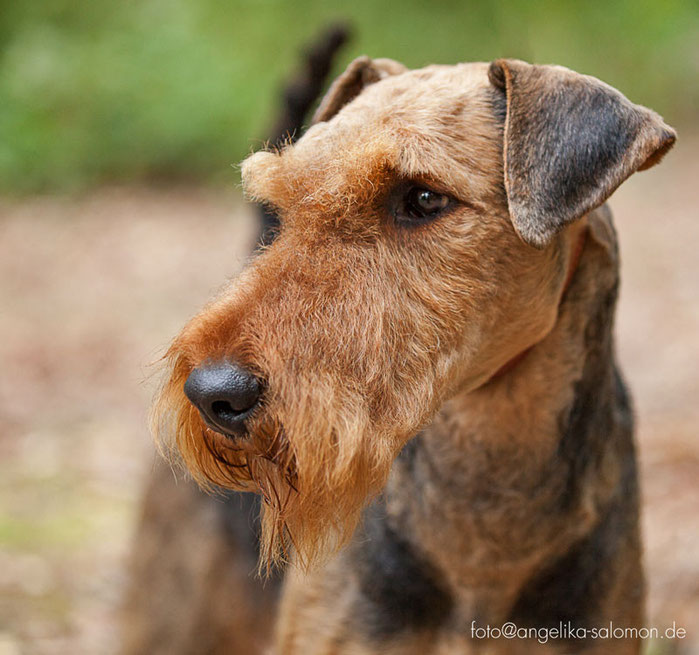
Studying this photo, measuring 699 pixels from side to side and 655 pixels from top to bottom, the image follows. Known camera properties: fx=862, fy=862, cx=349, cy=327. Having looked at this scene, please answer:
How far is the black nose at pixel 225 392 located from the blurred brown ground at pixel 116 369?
39 cm

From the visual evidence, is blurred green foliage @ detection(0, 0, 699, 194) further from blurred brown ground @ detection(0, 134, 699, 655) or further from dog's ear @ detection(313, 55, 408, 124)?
dog's ear @ detection(313, 55, 408, 124)

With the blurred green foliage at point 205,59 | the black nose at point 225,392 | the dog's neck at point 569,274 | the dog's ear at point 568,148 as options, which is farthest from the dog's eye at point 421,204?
the blurred green foliage at point 205,59

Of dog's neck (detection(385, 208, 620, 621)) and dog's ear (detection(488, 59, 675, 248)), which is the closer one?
dog's ear (detection(488, 59, 675, 248))

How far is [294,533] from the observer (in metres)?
1.80

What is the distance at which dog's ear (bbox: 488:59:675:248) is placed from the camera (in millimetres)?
1739

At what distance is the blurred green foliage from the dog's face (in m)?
7.31

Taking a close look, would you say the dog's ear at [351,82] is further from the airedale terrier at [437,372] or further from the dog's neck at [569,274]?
the dog's neck at [569,274]

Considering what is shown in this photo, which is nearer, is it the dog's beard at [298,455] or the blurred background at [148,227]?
the dog's beard at [298,455]

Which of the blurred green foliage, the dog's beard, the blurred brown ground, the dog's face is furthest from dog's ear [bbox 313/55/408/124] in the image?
the blurred green foliage

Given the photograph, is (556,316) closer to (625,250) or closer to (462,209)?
(462,209)

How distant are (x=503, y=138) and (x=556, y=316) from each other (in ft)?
1.40

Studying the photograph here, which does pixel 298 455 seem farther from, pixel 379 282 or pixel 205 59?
pixel 205 59

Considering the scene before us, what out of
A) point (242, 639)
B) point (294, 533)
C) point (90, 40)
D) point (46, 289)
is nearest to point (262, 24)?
point (90, 40)

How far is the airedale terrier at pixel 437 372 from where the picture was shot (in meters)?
1.67
